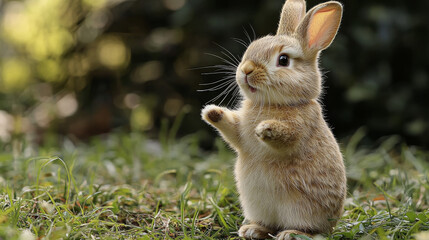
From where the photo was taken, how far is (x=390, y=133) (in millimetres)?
5875

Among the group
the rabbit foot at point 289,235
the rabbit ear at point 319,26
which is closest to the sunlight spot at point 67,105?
the rabbit ear at point 319,26

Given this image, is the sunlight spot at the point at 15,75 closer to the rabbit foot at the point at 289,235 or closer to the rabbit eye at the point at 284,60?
the rabbit eye at the point at 284,60

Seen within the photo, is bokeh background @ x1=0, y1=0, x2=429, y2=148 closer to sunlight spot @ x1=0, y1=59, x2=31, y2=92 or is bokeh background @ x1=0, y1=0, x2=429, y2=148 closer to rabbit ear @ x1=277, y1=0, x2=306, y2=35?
sunlight spot @ x1=0, y1=59, x2=31, y2=92

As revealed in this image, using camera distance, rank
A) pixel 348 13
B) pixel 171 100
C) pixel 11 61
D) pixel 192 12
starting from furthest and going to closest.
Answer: pixel 11 61
pixel 171 100
pixel 192 12
pixel 348 13

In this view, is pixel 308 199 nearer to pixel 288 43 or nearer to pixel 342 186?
pixel 342 186

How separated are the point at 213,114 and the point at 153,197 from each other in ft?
3.44

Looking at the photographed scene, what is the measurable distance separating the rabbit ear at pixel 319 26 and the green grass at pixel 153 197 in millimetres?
1016

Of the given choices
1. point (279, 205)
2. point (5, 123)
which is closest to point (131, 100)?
point (5, 123)

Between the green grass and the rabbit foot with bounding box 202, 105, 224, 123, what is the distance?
532 millimetres

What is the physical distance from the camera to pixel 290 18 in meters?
3.21

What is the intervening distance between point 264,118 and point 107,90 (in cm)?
443

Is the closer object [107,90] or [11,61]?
[107,90]

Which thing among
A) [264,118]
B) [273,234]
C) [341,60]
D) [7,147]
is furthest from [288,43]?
[7,147]

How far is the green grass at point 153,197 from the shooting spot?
9.20 ft
